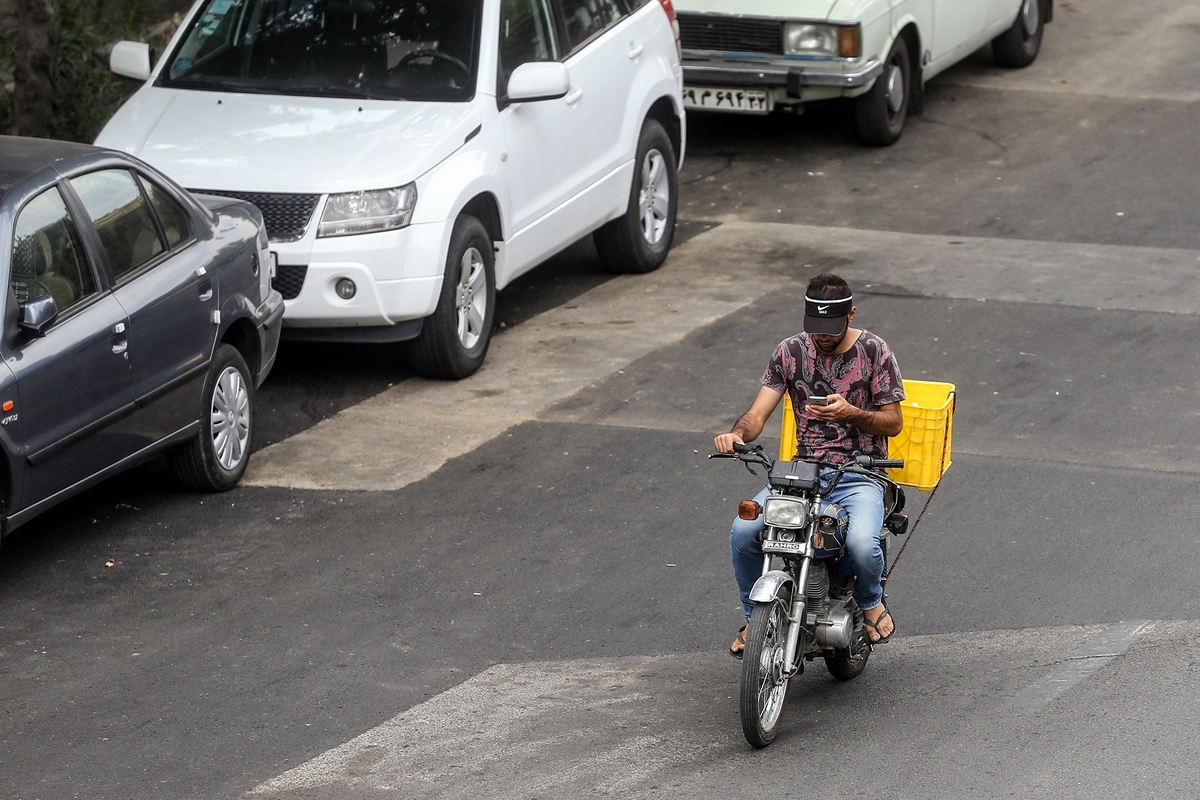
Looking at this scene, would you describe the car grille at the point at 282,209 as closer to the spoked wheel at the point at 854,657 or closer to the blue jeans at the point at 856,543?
the blue jeans at the point at 856,543

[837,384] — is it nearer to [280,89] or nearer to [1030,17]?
[280,89]

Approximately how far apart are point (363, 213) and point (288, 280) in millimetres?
523

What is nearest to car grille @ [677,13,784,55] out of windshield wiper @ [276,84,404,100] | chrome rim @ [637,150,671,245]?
chrome rim @ [637,150,671,245]

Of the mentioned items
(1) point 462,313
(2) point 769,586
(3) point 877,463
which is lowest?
(1) point 462,313

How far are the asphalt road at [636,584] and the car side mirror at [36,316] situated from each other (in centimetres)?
106

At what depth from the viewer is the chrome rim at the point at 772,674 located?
18.2ft

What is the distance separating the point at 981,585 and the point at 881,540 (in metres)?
1.32

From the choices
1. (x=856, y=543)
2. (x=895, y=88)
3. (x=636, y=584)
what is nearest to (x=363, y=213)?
(x=636, y=584)

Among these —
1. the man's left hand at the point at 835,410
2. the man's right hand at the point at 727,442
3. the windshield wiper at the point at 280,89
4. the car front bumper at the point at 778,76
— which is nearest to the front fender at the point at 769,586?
the man's right hand at the point at 727,442

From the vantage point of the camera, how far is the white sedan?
46.0 feet

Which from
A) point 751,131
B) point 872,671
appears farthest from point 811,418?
point 751,131

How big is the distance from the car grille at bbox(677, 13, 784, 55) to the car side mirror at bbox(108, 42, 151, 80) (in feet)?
16.4

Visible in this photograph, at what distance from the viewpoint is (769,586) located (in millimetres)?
5586

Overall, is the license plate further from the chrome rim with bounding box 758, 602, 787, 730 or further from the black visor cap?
the chrome rim with bounding box 758, 602, 787, 730
